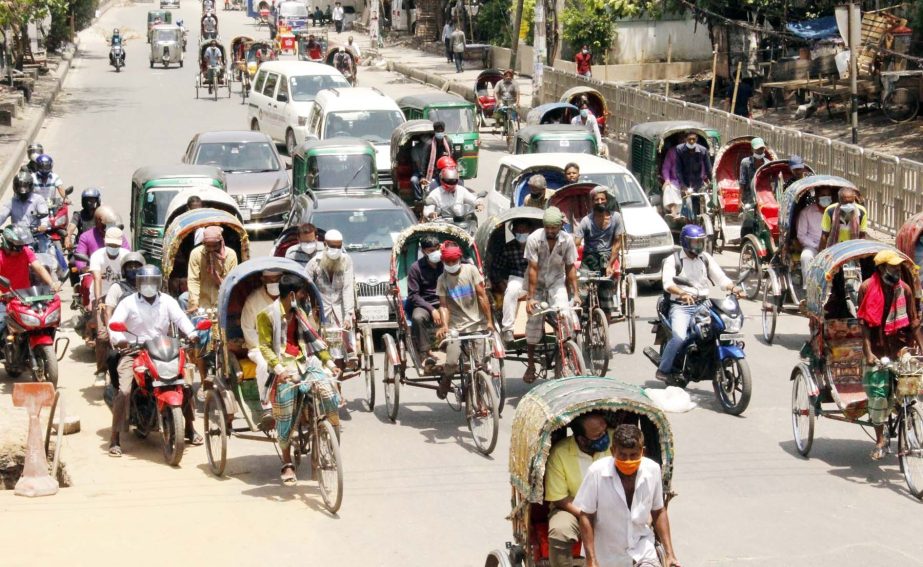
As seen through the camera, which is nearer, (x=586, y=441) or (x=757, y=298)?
(x=586, y=441)

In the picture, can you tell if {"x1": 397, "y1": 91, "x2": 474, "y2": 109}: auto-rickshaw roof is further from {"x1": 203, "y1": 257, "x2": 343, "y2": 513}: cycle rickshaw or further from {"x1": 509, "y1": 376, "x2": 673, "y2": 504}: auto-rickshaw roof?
{"x1": 509, "y1": 376, "x2": 673, "y2": 504}: auto-rickshaw roof

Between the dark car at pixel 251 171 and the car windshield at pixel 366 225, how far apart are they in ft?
19.7

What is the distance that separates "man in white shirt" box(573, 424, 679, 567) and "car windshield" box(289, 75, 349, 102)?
994 inches

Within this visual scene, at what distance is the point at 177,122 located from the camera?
1564 inches

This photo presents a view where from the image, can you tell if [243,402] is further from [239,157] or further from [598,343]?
[239,157]

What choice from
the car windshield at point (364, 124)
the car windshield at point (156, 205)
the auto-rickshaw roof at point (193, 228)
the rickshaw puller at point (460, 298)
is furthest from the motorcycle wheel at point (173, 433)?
the car windshield at point (364, 124)

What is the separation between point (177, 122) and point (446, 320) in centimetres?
2796

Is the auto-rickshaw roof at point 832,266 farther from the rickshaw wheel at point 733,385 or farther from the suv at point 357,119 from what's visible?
the suv at point 357,119

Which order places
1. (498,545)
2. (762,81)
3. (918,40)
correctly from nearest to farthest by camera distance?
(498,545)
(918,40)
(762,81)

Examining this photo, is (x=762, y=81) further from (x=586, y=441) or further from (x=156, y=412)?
(x=586, y=441)

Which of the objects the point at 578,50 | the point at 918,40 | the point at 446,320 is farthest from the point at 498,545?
the point at 578,50

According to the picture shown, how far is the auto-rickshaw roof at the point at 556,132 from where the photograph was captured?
24000 mm

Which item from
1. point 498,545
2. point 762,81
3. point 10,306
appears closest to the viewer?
point 498,545

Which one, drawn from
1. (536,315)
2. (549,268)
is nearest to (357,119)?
(549,268)
